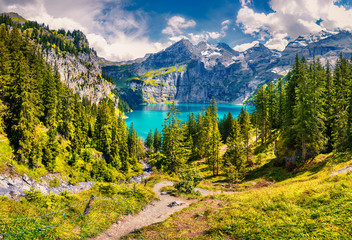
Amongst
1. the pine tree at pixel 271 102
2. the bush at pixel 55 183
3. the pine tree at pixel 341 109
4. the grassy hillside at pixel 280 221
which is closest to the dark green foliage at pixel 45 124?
the bush at pixel 55 183

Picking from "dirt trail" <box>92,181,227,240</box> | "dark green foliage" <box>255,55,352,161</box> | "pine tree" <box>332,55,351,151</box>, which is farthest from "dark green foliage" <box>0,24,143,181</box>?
"pine tree" <box>332,55,351,151</box>

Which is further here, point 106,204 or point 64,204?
point 106,204

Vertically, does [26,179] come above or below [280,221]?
below

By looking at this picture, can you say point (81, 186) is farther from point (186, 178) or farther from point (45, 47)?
point (45, 47)

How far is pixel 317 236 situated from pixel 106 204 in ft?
40.8

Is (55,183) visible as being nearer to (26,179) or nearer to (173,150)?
(26,179)

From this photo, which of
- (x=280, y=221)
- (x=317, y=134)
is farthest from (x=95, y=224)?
(x=317, y=134)

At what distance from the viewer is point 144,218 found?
13867 mm

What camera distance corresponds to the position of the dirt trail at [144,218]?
10.7m

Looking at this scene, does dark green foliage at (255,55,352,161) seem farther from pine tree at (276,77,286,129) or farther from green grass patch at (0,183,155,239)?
green grass patch at (0,183,155,239)

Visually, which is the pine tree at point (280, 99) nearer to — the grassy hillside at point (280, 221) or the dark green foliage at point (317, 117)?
the dark green foliage at point (317, 117)

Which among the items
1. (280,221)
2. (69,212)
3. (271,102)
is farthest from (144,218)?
(271,102)

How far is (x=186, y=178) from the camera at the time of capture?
77.6 feet

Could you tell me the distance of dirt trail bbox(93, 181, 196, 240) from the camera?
1072 centimetres
